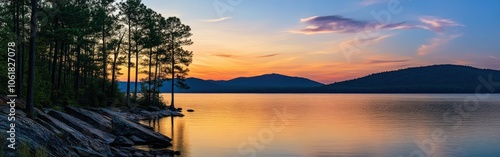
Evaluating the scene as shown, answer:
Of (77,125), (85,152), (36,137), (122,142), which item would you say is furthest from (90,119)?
(36,137)

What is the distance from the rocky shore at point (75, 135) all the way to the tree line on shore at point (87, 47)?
11.3 feet

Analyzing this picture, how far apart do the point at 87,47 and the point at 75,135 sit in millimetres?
54932

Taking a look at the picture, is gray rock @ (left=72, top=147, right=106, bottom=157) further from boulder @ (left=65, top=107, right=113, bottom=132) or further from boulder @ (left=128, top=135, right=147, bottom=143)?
boulder @ (left=65, top=107, right=113, bottom=132)

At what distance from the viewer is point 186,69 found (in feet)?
277

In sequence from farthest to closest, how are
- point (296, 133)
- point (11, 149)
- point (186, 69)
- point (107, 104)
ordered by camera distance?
point (186, 69) → point (107, 104) → point (296, 133) → point (11, 149)

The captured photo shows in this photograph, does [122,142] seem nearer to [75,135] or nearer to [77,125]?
[77,125]

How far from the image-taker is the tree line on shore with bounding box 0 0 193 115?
4481 cm

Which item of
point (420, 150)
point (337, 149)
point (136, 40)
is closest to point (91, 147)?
point (337, 149)

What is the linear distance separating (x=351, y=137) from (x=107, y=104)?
38.3 meters

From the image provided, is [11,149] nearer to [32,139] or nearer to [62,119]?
[32,139]

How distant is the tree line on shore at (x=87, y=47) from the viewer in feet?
147

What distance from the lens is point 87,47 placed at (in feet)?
251

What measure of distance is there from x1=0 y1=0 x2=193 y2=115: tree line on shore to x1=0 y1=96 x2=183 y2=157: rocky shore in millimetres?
3441

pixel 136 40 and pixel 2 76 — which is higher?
pixel 136 40
